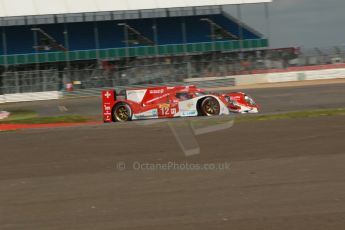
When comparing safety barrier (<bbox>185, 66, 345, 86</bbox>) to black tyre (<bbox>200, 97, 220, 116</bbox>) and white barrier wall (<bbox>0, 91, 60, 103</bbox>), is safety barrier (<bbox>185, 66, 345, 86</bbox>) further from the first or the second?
black tyre (<bbox>200, 97, 220, 116</bbox>)

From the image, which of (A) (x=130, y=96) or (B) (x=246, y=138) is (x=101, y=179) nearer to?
(B) (x=246, y=138)

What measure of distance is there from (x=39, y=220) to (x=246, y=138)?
6668 mm

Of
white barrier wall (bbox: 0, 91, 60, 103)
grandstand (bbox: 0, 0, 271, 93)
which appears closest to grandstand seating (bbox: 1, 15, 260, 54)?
grandstand (bbox: 0, 0, 271, 93)

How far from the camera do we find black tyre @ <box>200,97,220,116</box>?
1834 cm

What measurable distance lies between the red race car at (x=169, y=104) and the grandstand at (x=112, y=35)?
26.7 meters

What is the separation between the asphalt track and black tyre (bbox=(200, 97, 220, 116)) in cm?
438

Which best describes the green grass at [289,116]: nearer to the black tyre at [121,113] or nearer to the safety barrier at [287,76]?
the black tyre at [121,113]

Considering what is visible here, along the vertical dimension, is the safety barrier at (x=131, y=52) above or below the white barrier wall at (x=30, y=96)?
above

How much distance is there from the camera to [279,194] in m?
6.88

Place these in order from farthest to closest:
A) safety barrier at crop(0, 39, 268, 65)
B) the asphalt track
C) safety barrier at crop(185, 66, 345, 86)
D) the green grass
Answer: safety barrier at crop(0, 39, 268, 65)
safety barrier at crop(185, 66, 345, 86)
the green grass
the asphalt track

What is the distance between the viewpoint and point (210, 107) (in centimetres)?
1838

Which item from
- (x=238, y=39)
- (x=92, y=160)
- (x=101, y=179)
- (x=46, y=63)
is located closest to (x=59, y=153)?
(x=92, y=160)

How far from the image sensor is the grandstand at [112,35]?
47406mm

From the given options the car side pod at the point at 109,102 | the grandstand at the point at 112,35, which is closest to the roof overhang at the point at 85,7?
the grandstand at the point at 112,35
